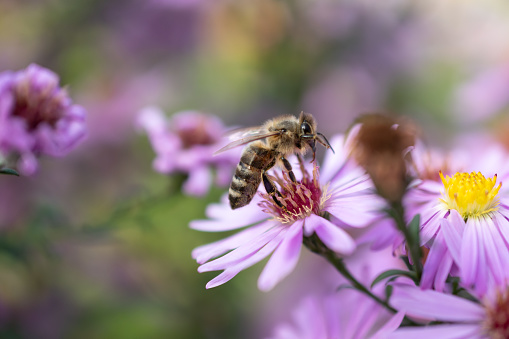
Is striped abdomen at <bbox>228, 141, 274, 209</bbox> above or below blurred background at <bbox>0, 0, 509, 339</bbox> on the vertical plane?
below

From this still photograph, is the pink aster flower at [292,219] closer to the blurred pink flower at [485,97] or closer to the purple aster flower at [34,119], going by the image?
the purple aster flower at [34,119]

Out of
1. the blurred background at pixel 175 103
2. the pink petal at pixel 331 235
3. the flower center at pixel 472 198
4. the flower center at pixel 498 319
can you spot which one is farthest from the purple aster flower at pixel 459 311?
the blurred background at pixel 175 103

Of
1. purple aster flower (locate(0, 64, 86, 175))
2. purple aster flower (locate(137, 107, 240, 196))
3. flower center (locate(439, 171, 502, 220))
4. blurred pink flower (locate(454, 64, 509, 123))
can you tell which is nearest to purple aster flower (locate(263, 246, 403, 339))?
flower center (locate(439, 171, 502, 220))

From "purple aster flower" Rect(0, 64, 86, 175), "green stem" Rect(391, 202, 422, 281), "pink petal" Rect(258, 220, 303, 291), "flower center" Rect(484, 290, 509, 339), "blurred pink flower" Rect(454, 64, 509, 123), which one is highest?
"blurred pink flower" Rect(454, 64, 509, 123)

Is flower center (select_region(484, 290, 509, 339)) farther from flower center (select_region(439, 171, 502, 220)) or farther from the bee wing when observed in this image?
the bee wing

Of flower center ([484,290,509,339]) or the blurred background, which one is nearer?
flower center ([484,290,509,339])

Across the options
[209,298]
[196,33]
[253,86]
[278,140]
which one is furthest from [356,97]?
[278,140]
